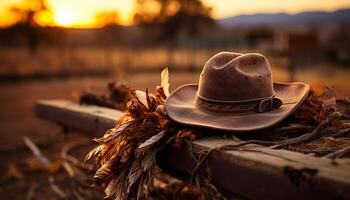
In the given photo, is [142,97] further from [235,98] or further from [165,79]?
[235,98]

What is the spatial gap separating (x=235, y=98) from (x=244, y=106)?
6 cm

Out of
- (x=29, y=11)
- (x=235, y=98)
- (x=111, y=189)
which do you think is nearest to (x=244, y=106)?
(x=235, y=98)

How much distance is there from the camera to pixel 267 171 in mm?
1401

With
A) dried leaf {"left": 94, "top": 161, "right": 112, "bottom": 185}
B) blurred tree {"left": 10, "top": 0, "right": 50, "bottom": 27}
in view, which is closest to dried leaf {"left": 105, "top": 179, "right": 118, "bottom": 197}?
dried leaf {"left": 94, "top": 161, "right": 112, "bottom": 185}

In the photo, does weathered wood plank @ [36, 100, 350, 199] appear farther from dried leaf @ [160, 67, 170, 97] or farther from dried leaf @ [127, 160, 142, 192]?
dried leaf @ [160, 67, 170, 97]

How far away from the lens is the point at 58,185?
14.5 feet

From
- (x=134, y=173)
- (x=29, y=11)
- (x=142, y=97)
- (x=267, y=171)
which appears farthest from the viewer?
(x=29, y=11)

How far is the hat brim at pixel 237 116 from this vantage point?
5.82 ft

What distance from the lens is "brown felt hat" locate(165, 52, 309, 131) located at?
1.85 meters

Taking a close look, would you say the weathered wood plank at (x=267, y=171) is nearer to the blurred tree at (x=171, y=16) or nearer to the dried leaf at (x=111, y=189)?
the dried leaf at (x=111, y=189)

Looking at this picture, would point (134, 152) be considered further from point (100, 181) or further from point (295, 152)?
point (295, 152)

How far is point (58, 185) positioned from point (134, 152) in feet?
9.40

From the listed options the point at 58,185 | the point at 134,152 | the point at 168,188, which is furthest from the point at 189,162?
the point at 58,185

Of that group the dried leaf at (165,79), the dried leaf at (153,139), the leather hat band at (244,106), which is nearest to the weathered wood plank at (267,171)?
the dried leaf at (153,139)
